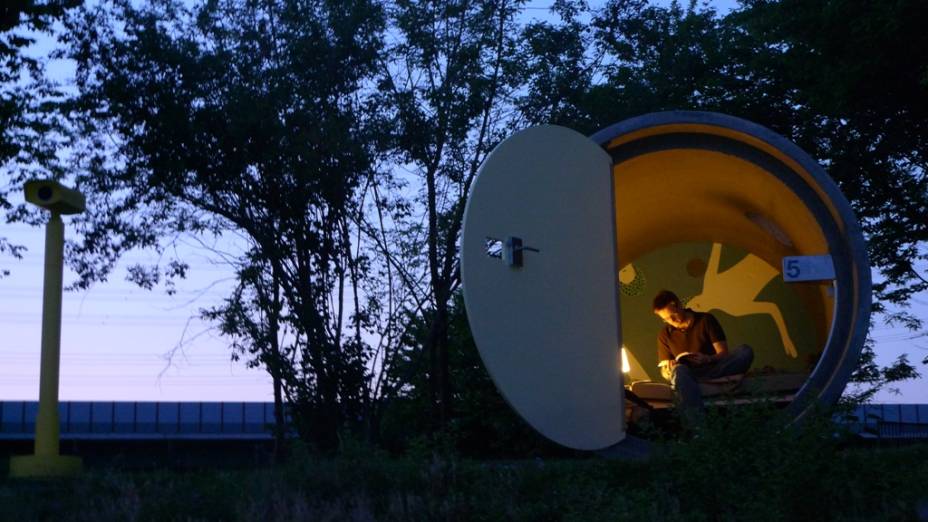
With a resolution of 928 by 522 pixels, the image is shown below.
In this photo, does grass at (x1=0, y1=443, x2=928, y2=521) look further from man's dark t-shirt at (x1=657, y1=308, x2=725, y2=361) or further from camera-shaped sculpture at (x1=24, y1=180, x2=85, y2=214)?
man's dark t-shirt at (x1=657, y1=308, x2=725, y2=361)

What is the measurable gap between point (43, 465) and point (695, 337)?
6585 millimetres

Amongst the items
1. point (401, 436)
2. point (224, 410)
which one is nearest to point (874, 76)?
point (401, 436)

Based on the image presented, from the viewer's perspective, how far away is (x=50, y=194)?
9500 mm

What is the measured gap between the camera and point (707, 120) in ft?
33.7

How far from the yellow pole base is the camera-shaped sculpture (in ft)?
6.48

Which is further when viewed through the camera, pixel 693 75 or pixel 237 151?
pixel 693 75

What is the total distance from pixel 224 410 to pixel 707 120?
2483 centimetres

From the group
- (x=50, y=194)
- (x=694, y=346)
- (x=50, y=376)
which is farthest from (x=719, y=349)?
(x=50, y=194)

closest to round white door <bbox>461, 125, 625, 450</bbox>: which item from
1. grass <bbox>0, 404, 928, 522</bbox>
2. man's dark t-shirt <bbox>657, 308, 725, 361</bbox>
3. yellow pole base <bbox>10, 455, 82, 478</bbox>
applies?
grass <bbox>0, 404, 928, 522</bbox>

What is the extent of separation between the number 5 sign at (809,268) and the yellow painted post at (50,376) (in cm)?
602

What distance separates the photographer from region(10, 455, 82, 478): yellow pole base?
8820 millimetres

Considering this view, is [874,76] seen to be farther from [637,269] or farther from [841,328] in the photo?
[841,328]

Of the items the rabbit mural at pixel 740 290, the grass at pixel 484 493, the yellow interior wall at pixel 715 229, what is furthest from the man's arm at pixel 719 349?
the grass at pixel 484 493

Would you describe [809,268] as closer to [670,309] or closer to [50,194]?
[670,309]
